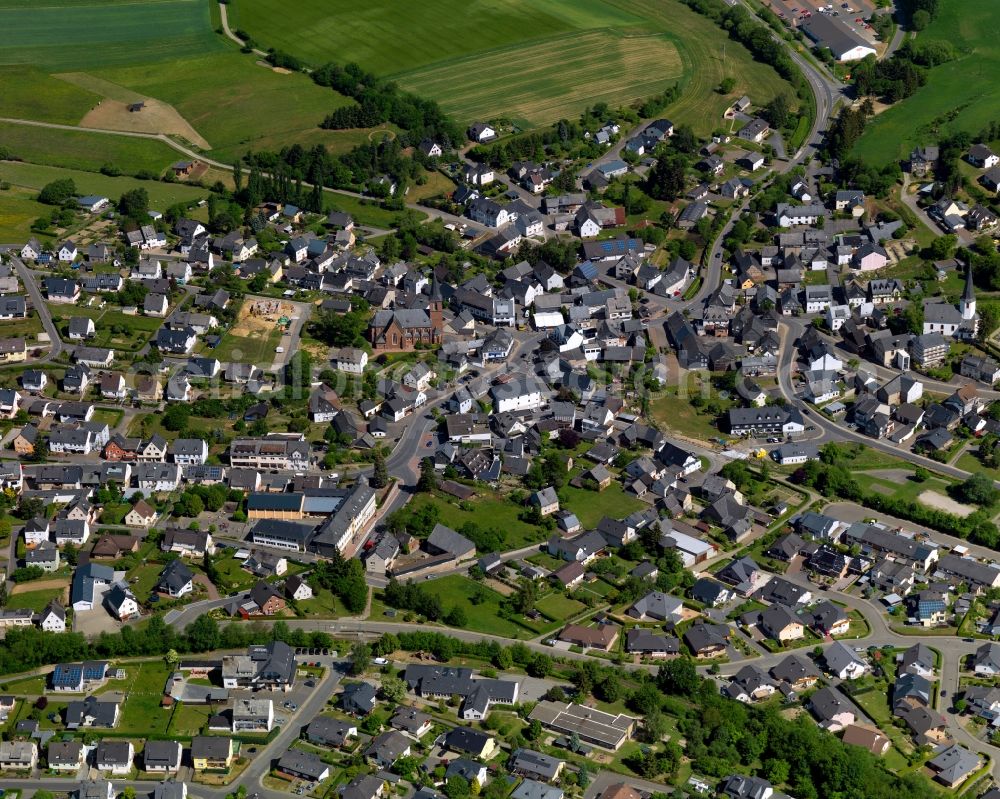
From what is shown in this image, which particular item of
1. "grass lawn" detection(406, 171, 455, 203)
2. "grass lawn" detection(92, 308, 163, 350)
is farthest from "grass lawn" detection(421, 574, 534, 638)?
"grass lawn" detection(406, 171, 455, 203)

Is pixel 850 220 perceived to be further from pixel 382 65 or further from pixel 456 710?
pixel 456 710

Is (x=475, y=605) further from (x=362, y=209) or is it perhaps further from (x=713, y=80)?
(x=713, y=80)

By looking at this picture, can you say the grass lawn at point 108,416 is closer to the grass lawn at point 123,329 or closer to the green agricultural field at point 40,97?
the grass lawn at point 123,329

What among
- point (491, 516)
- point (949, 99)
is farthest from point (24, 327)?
point (949, 99)

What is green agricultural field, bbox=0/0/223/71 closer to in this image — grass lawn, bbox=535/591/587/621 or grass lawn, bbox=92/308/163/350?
grass lawn, bbox=92/308/163/350

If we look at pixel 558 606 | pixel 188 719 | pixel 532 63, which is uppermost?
pixel 532 63
